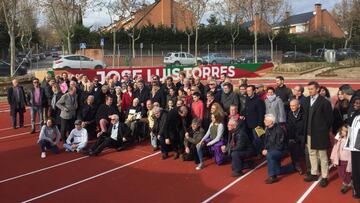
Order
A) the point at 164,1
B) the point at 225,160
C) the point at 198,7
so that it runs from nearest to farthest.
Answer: the point at 225,160 → the point at 198,7 → the point at 164,1

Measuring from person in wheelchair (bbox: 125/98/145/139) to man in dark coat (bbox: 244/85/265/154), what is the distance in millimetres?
3298

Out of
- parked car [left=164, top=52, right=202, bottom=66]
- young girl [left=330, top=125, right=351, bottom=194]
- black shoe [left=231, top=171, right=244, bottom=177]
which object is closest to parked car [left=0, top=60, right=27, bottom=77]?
parked car [left=164, top=52, right=202, bottom=66]

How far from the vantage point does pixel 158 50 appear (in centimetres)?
5012

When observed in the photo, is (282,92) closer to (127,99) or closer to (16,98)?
(127,99)

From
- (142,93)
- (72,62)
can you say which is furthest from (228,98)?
(72,62)

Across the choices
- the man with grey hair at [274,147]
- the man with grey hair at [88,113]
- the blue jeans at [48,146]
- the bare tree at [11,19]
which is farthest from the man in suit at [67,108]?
the bare tree at [11,19]

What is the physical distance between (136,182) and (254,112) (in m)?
3.11

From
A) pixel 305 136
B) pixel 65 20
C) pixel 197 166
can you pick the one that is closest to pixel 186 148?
pixel 197 166

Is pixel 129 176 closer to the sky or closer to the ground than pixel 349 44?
closer to the ground

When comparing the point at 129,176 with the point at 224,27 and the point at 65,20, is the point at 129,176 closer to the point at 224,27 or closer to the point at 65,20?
the point at 65,20

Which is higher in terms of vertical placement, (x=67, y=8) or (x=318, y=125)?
(x=67, y=8)

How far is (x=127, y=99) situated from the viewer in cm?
1289

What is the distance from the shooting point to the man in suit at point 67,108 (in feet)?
40.3

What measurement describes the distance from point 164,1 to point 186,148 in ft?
175
